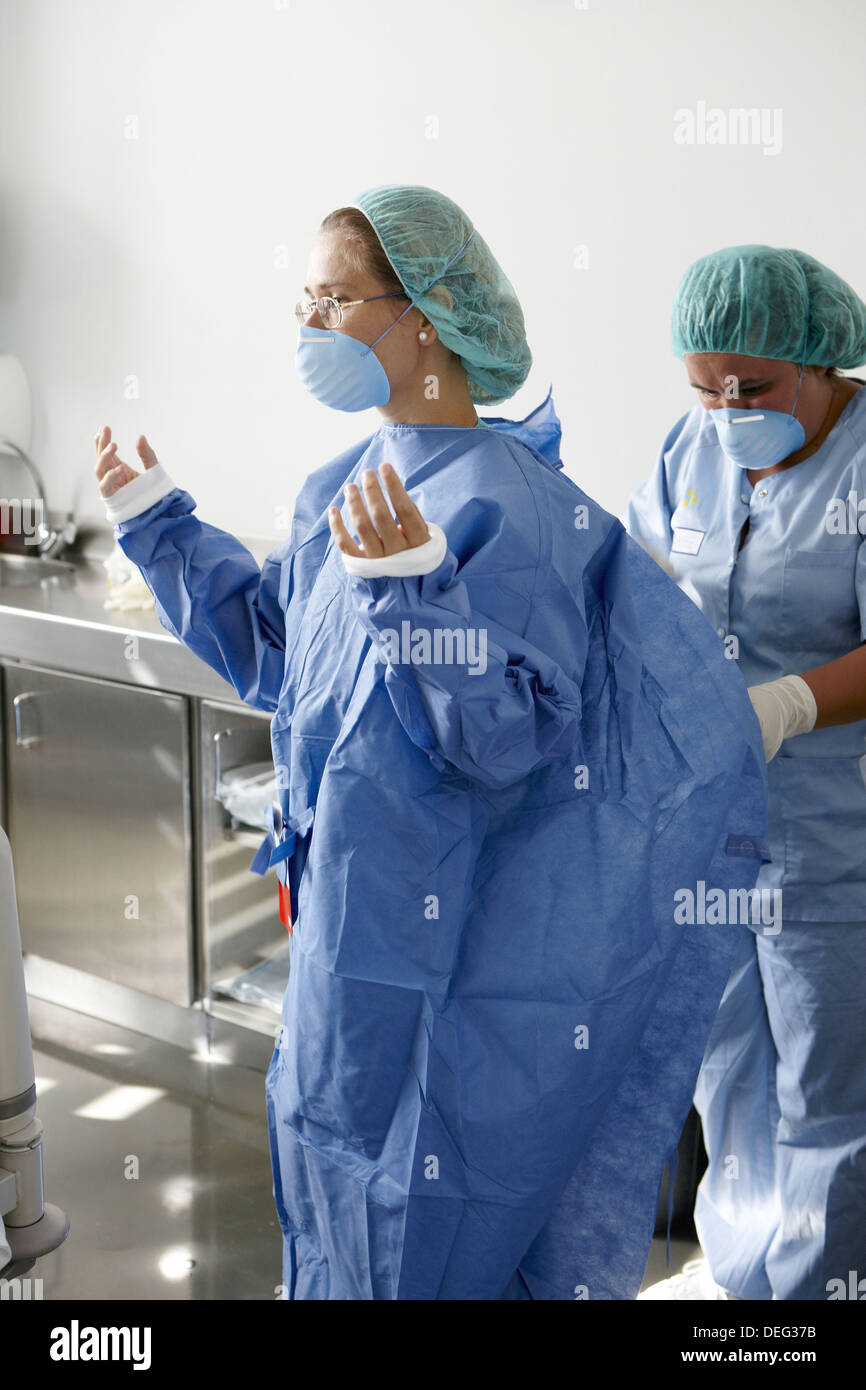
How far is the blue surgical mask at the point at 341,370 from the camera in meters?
1.43

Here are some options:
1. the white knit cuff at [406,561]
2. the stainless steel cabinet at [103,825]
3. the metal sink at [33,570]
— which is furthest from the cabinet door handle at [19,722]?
the white knit cuff at [406,561]

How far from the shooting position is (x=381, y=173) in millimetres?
2730

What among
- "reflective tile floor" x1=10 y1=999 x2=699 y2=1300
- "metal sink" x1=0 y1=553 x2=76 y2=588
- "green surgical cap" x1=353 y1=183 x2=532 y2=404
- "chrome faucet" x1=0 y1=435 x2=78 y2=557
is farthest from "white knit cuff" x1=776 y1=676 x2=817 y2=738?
"chrome faucet" x1=0 y1=435 x2=78 y2=557

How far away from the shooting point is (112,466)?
1615mm

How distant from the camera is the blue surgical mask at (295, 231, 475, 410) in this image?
56.3 inches

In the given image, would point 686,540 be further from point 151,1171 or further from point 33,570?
point 33,570

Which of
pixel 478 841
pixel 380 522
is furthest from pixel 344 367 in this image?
pixel 478 841

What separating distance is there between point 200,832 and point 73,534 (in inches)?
40.1

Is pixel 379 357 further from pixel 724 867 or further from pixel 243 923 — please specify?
pixel 243 923

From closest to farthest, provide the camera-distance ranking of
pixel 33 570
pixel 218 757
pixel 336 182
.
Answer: pixel 218 757 < pixel 336 182 < pixel 33 570

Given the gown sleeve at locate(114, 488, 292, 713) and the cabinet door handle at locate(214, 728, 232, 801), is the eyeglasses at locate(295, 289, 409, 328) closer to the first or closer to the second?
the gown sleeve at locate(114, 488, 292, 713)

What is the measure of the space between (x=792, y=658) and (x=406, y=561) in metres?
0.80

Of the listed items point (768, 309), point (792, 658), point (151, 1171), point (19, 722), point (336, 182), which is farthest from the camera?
point (19, 722)
